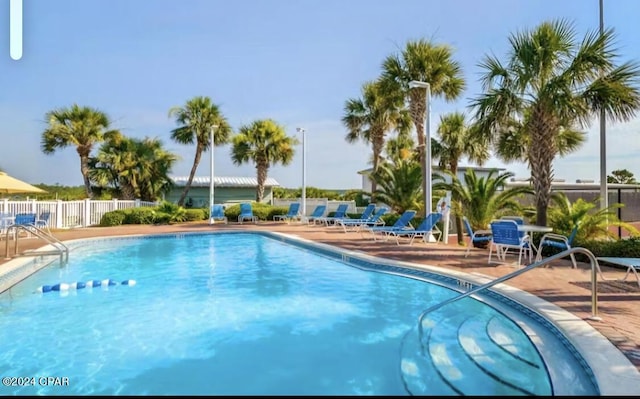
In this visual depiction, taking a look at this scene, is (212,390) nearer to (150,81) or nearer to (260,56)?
(260,56)

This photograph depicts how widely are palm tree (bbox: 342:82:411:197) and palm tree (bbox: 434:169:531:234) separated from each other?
26.9ft

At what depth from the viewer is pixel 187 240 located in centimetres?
1569

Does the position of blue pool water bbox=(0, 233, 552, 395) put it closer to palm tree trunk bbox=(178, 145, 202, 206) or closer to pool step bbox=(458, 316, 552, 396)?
pool step bbox=(458, 316, 552, 396)

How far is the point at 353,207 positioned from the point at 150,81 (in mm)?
12670

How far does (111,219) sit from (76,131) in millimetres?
6438

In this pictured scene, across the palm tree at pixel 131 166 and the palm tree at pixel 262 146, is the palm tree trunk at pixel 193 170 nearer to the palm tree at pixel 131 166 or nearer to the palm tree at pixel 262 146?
the palm tree at pixel 131 166

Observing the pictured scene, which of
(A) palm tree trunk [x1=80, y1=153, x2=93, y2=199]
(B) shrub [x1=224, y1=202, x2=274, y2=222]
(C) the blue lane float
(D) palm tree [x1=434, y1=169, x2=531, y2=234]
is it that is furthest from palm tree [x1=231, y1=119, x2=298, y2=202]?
(C) the blue lane float

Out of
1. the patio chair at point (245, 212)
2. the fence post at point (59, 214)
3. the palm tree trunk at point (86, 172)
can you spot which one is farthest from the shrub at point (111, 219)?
the patio chair at point (245, 212)

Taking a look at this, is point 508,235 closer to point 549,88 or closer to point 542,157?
point 542,157

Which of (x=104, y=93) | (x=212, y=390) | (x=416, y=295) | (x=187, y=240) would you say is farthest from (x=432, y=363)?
(x=104, y=93)

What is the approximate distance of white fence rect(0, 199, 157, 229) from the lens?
16.8 metres

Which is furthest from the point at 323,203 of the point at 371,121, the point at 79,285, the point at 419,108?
the point at 79,285

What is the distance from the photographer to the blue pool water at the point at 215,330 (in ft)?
12.7

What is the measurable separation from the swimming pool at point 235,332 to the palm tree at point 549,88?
5.05 m
